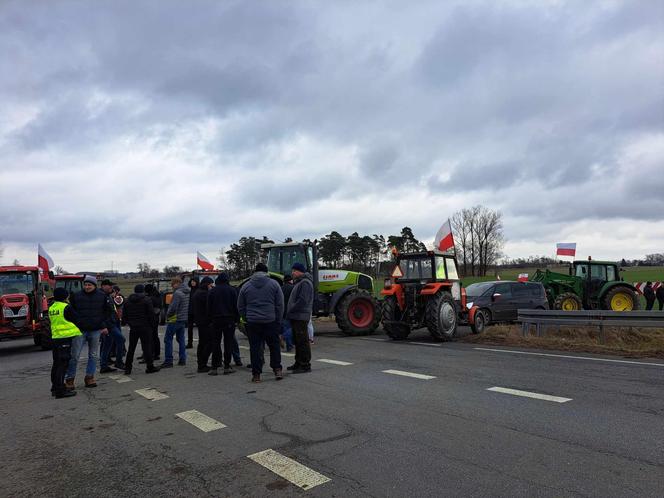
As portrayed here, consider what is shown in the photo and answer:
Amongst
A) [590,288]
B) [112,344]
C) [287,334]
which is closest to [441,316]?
[287,334]

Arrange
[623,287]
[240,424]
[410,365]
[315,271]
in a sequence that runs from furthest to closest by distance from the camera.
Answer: [623,287]
[315,271]
[410,365]
[240,424]

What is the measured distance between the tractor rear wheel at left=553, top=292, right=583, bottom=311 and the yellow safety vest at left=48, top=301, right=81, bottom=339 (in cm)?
1540

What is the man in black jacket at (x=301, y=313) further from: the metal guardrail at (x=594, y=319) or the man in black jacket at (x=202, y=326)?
the metal guardrail at (x=594, y=319)

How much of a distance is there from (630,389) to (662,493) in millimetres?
3526

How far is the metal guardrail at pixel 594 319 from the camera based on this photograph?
34.6 ft

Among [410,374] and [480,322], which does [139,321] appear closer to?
[410,374]

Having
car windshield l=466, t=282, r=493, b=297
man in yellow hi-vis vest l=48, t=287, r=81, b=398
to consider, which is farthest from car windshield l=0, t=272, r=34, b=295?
car windshield l=466, t=282, r=493, b=297

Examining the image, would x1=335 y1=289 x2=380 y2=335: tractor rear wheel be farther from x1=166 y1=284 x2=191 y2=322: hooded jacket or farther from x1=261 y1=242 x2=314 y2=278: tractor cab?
x1=166 y1=284 x2=191 y2=322: hooded jacket

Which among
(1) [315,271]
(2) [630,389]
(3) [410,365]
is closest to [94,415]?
(3) [410,365]

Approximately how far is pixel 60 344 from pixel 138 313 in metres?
1.98

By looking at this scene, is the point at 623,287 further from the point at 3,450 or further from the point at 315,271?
the point at 3,450

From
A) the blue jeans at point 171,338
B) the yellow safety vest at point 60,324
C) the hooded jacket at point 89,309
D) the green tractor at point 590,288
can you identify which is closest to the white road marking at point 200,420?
the yellow safety vest at point 60,324

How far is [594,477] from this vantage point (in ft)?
12.1

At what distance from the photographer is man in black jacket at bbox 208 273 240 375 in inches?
333
